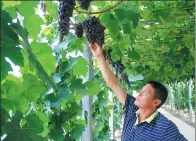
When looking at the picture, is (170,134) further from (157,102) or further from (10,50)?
(10,50)

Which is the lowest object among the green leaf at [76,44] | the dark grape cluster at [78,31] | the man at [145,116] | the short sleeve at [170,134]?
the short sleeve at [170,134]

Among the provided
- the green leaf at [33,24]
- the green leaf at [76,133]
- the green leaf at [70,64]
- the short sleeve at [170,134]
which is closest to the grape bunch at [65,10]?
the green leaf at [33,24]

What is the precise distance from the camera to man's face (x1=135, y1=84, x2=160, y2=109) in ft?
10.8

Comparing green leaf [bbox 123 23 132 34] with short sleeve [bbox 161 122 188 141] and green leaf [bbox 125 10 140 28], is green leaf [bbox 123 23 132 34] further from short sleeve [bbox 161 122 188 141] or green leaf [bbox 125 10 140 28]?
short sleeve [bbox 161 122 188 141]

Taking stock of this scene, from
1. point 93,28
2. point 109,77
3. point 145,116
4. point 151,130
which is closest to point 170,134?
point 151,130

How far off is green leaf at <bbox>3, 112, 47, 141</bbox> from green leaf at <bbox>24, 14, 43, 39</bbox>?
0.36 meters

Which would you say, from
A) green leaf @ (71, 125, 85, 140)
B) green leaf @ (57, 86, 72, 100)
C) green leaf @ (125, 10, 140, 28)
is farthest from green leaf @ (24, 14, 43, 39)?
green leaf @ (71, 125, 85, 140)

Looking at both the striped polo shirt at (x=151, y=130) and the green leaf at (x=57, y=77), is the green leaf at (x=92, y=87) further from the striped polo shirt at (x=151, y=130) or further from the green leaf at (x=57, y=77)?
the striped polo shirt at (x=151, y=130)

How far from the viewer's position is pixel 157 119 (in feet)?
10.7

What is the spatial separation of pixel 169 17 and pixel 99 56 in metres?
0.96

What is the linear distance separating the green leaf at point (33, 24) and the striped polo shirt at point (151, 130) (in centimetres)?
189

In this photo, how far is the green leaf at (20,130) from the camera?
132 centimetres

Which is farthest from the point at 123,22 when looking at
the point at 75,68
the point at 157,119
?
the point at 157,119

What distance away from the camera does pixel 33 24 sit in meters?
1.48
